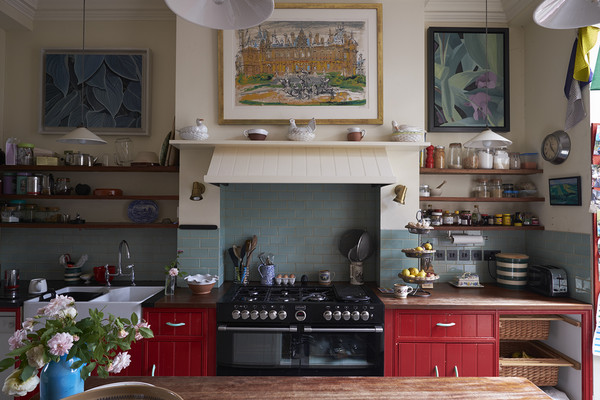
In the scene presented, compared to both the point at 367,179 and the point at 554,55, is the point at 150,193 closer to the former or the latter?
the point at 367,179

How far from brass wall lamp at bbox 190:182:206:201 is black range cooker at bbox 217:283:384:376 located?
1.01 metres

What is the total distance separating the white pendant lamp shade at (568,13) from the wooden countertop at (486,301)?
216 centimetres

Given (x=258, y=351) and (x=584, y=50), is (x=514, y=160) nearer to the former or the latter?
(x=584, y=50)

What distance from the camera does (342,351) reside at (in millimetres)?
2996

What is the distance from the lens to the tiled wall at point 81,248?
3.83 metres

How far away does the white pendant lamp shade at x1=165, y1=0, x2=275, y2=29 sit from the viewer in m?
1.39

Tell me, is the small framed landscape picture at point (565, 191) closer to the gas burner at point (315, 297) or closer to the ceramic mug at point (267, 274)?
the gas burner at point (315, 297)

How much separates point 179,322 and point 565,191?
3.44 m

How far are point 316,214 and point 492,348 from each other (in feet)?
6.28

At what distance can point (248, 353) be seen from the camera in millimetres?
2965

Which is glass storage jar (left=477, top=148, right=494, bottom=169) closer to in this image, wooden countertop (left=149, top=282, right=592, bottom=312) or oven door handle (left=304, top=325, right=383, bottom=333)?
wooden countertop (left=149, top=282, right=592, bottom=312)

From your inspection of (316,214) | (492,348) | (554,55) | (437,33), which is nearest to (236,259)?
(316,214)

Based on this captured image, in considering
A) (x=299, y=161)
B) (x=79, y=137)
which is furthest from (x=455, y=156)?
(x=79, y=137)

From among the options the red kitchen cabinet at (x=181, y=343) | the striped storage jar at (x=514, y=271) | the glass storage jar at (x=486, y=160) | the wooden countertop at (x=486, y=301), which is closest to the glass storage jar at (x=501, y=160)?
the glass storage jar at (x=486, y=160)
